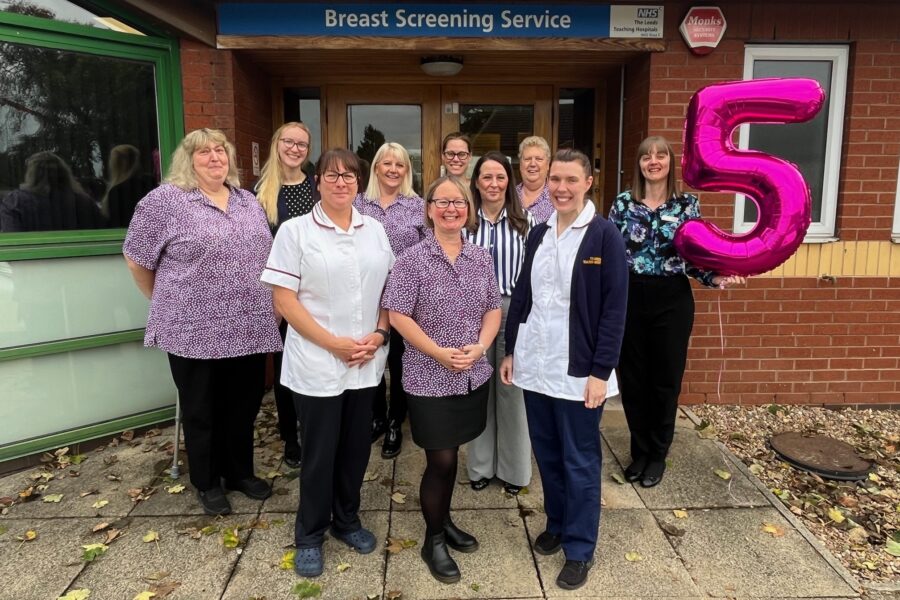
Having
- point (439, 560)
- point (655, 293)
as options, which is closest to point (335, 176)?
point (439, 560)

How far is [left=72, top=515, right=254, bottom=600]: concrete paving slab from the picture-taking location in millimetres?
2668

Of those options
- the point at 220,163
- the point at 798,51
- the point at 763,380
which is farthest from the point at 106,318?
the point at 798,51

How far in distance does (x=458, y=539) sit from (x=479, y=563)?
148 mm

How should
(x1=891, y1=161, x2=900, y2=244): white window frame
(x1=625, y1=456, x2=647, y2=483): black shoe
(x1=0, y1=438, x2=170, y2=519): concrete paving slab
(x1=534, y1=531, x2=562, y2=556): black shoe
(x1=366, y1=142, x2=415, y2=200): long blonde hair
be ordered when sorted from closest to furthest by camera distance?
(x1=534, y1=531, x2=562, y2=556): black shoe → (x1=0, y1=438, x2=170, y2=519): concrete paving slab → (x1=366, y1=142, x2=415, y2=200): long blonde hair → (x1=625, y1=456, x2=647, y2=483): black shoe → (x1=891, y1=161, x2=900, y2=244): white window frame

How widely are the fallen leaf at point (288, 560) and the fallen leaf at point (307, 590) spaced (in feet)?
0.44

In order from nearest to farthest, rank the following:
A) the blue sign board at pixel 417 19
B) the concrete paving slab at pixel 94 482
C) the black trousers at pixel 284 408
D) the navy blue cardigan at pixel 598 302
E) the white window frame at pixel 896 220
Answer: the navy blue cardigan at pixel 598 302 → the concrete paving slab at pixel 94 482 → the black trousers at pixel 284 408 → the blue sign board at pixel 417 19 → the white window frame at pixel 896 220

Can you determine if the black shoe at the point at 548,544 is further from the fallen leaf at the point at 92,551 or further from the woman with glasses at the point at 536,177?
the fallen leaf at the point at 92,551

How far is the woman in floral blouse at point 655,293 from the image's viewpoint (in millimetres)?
3242

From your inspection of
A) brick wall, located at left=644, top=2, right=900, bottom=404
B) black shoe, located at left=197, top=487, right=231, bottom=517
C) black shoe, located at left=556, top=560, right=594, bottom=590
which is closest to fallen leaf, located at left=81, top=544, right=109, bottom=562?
black shoe, located at left=197, top=487, right=231, bottom=517

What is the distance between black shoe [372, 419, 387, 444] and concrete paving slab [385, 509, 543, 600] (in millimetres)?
960

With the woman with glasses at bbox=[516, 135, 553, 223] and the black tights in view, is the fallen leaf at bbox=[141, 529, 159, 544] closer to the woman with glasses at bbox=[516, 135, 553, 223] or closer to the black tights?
the black tights

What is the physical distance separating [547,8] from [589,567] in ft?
12.1

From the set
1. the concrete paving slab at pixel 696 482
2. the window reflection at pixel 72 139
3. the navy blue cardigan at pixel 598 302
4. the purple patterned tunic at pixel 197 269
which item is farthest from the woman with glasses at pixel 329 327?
the window reflection at pixel 72 139

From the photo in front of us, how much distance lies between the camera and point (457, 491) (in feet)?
11.3
